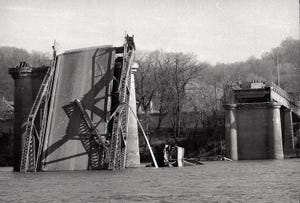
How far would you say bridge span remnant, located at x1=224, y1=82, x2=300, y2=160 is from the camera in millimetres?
50656

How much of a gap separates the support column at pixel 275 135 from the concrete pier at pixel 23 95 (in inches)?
939

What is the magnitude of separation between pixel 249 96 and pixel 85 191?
3763 centimetres

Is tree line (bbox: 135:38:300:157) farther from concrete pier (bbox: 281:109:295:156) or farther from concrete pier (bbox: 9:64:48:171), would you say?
concrete pier (bbox: 9:64:48:171)

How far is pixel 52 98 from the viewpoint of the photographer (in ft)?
102

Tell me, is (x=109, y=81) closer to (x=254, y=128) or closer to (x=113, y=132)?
(x=113, y=132)

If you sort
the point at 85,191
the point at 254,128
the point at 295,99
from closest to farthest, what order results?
the point at 85,191 → the point at 254,128 → the point at 295,99

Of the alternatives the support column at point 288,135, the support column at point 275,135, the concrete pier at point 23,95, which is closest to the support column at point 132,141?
the concrete pier at point 23,95

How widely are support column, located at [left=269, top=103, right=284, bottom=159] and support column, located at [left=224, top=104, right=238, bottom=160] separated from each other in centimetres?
321

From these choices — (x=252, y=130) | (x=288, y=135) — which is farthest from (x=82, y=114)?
(x=288, y=135)

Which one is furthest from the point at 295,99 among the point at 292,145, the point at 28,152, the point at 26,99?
the point at 28,152

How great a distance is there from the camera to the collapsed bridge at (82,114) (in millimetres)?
29219

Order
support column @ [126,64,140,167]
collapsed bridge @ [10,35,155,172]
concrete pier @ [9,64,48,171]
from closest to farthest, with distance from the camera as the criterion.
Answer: collapsed bridge @ [10,35,155,172] < support column @ [126,64,140,167] < concrete pier @ [9,64,48,171]

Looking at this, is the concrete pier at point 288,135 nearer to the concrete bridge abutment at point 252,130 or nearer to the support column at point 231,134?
the concrete bridge abutment at point 252,130

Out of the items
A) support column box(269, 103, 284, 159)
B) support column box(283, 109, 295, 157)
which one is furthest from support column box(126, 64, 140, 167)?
support column box(283, 109, 295, 157)
